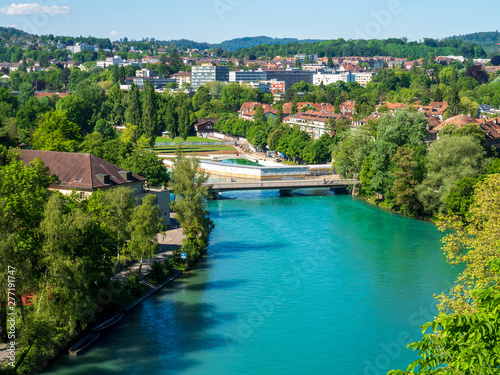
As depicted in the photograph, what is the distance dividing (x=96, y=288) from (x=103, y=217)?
12.1 ft

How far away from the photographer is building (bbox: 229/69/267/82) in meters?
157

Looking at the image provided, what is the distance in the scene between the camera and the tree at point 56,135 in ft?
137

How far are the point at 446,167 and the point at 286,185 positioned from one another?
13.4m

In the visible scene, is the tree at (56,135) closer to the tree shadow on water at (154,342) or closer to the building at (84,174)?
the building at (84,174)

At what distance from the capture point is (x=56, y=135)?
4484 centimetres

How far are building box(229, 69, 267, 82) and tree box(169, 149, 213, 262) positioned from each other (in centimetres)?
12784

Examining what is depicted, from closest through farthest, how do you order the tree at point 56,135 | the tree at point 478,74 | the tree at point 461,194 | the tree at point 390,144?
the tree at point 461,194, the tree at point 56,135, the tree at point 390,144, the tree at point 478,74

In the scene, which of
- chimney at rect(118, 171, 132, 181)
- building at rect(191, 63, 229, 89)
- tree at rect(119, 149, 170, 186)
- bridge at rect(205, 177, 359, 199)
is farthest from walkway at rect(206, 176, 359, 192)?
building at rect(191, 63, 229, 89)

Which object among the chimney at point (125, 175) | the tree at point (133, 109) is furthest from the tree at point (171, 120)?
the chimney at point (125, 175)

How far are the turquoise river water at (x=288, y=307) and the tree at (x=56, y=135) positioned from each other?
509 inches

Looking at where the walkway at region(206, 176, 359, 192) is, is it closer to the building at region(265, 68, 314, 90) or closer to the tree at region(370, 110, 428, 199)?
the tree at region(370, 110, 428, 199)

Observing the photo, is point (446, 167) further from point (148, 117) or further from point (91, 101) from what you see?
point (91, 101)

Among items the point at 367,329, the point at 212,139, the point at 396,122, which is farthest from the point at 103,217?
the point at 212,139

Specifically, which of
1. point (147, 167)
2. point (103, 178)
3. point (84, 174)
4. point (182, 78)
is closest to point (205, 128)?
point (147, 167)
